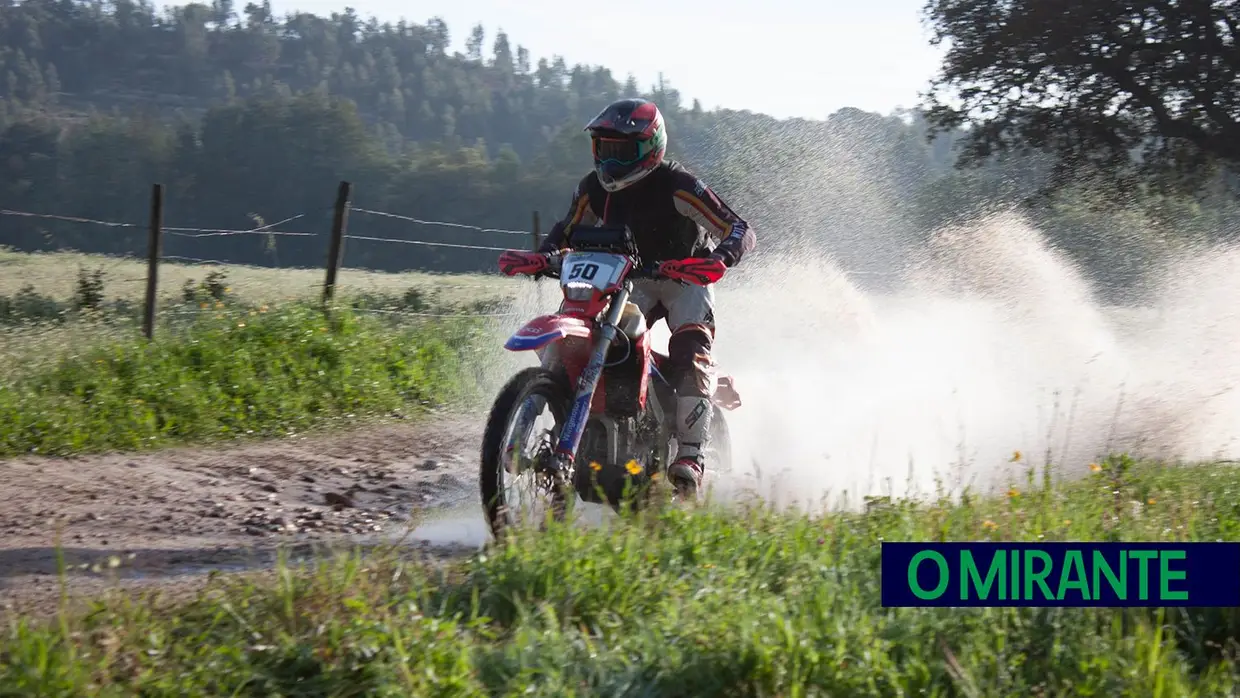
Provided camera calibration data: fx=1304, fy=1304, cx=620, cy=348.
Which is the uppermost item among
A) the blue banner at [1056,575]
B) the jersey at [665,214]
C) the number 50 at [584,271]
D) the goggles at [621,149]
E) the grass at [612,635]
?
the goggles at [621,149]

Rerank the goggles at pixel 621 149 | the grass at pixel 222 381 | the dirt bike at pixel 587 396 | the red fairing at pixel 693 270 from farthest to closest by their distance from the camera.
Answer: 1. the grass at pixel 222 381
2. the goggles at pixel 621 149
3. the red fairing at pixel 693 270
4. the dirt bike at pixel 587 396

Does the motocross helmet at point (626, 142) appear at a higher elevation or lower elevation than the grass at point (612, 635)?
higher

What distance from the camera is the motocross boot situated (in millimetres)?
6426

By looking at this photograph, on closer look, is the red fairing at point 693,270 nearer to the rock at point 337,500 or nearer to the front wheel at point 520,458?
the front wheel at point 520,458

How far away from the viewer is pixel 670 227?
6.84 m

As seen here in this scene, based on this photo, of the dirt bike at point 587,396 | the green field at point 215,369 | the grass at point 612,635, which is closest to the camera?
the grass at point 612,635

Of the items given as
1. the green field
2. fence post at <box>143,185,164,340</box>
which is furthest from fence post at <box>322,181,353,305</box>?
fence post at <box>143,185,164,340</box>

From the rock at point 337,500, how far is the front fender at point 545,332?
2.18 m

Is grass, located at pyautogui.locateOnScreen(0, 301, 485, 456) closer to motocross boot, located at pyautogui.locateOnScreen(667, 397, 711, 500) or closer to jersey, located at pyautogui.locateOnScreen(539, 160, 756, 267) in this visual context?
jersey, located at pyautogui.locateOnScreen(539, 160, 756, 267)

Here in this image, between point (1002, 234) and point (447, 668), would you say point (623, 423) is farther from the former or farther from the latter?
point (1002, 234)

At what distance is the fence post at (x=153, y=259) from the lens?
11.3 meters

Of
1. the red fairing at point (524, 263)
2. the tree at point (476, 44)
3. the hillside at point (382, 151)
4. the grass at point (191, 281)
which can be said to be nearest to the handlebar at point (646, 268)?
the red fairing at point (524, 263)

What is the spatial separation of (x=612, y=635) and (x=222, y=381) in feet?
23.2

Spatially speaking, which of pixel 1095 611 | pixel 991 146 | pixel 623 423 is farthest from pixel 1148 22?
pixel 1095 611
